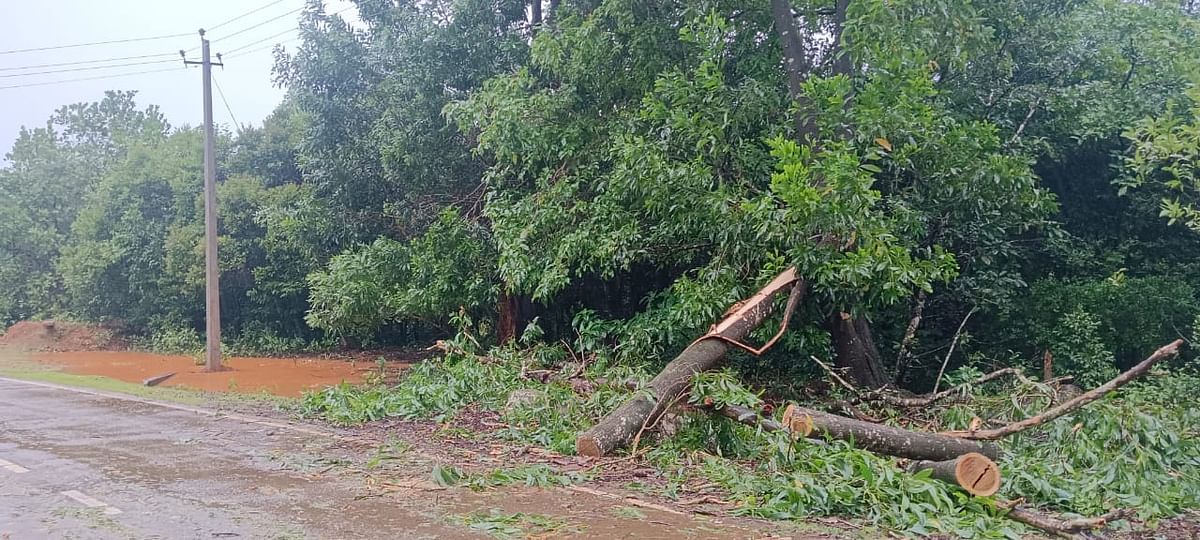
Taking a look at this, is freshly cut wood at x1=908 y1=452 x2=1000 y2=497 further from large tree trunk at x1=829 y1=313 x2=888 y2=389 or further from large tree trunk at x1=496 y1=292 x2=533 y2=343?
large tree trunk at x1=496 y1=292 x2=533 y2=343

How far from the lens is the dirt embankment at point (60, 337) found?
100.0ft

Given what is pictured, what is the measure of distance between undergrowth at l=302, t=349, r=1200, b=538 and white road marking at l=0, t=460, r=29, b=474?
11.7 feet

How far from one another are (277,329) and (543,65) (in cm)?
1764

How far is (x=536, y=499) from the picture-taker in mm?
6719

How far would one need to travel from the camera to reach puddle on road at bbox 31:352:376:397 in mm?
17438

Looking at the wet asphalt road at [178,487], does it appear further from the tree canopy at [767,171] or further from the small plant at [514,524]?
the tree canopy at [767,171]

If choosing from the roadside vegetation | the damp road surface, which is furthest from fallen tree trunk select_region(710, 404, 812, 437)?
the damp road surface

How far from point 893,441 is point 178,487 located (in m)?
6.14

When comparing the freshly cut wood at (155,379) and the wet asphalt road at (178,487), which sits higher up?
the freshly cut wood at (155,379)

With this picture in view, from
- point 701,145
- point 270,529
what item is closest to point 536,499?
point 270,529

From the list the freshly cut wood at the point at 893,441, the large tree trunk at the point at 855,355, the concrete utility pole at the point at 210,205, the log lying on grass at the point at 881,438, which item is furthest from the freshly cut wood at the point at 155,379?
the freshly cut wood at the point at 893,441

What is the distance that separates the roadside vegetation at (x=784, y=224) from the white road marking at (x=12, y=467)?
11.8ft

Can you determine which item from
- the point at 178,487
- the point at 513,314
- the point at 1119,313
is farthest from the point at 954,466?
the point at 513,314

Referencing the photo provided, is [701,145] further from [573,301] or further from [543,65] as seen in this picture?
[573,301]
